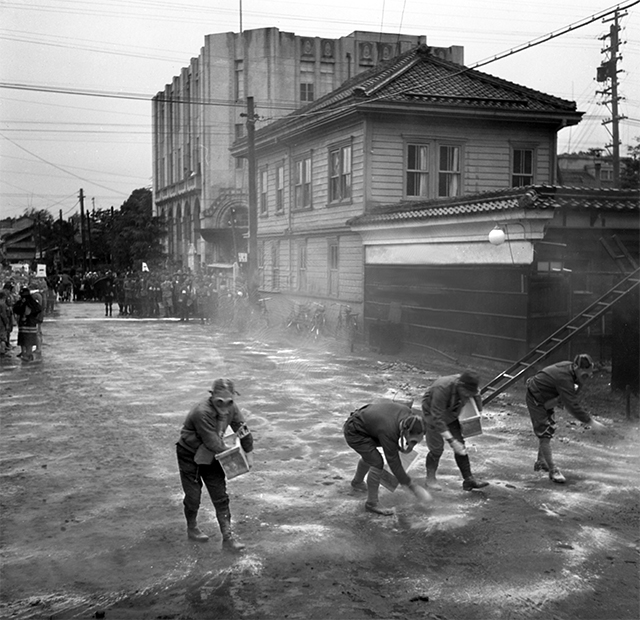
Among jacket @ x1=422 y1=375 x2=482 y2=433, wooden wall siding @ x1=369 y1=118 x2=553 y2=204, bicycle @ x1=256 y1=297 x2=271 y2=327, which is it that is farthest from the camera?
bicycle @ x1=256 y1=297 x2=271 y2=327

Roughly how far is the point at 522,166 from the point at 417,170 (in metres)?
4.04

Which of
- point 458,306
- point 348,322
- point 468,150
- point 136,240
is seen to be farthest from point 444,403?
point 136,240

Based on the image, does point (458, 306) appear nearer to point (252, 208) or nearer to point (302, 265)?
point (302, 265)

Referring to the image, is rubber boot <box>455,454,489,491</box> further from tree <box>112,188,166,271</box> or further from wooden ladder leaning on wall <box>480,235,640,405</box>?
tree <box>112,188,166,271</box>

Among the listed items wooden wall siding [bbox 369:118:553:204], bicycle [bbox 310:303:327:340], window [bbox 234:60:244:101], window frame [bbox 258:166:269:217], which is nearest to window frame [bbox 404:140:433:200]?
wooden wall siding [bbox 369:118:553:204]

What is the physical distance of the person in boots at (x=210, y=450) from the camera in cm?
716

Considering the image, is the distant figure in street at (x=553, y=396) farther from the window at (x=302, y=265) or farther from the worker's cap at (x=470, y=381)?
the window at (x=302, y=265)

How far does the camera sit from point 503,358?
59.1 feet

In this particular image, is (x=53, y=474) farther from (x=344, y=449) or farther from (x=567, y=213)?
(x=567, y=213)

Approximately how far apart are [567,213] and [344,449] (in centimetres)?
915

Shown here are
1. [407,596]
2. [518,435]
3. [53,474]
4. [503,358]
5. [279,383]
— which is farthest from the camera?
[503,358]

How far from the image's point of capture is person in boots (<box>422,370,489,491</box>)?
29.0 feet

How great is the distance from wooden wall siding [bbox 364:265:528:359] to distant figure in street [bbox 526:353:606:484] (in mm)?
7806

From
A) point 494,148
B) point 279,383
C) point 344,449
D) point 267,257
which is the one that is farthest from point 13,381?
point 267,257
